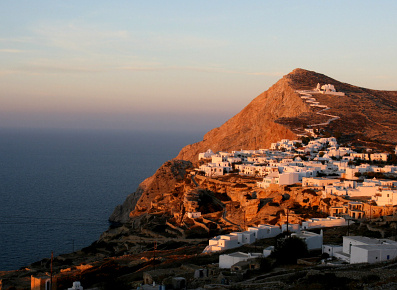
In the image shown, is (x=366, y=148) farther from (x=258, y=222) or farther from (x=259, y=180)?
(x=258, y=222)

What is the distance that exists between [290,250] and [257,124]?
6084 centimetres

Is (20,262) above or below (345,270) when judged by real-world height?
below

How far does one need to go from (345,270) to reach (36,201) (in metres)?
54.9

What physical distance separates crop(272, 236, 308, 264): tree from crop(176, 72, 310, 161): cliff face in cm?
4558

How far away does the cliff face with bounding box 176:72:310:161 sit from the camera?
76431 mm

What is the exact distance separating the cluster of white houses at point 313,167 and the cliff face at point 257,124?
456 inches

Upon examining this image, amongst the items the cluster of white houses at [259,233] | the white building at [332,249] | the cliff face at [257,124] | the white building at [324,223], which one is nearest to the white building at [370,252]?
the white building at [332,249]

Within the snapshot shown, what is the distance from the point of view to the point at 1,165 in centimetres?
11931

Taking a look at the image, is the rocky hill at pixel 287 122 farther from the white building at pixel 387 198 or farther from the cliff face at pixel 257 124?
the white building at pixel 387 198

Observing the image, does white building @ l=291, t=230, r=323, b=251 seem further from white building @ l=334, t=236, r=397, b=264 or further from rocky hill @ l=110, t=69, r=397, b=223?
Answer: rocky hill @ l=110, t=69, r=397, b=223

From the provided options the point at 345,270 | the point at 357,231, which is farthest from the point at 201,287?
the point at 357,231

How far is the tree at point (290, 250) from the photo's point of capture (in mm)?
24938

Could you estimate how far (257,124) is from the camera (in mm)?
85438

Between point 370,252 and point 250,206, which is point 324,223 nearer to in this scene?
point 250,206
